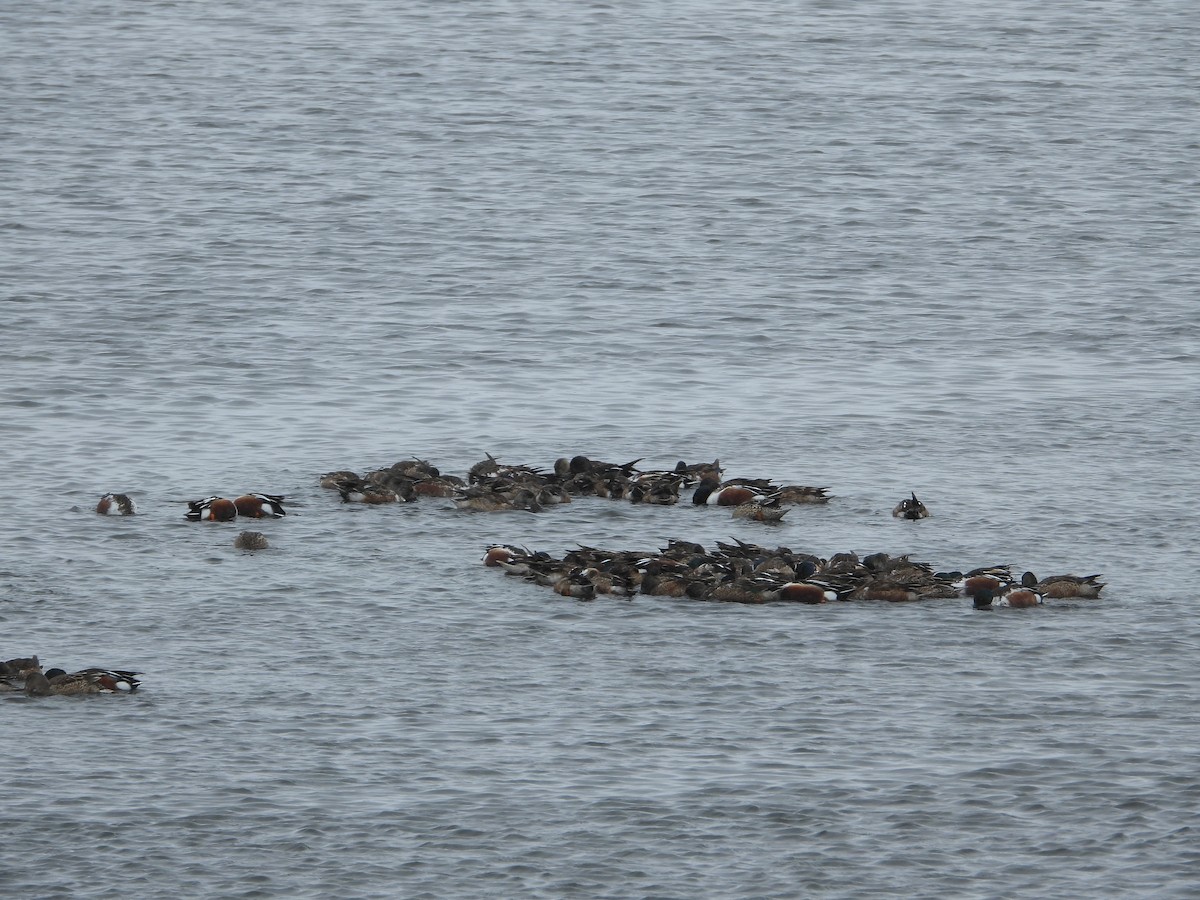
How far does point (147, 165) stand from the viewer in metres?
50.1

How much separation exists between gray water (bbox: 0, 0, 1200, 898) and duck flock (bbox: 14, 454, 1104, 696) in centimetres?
23

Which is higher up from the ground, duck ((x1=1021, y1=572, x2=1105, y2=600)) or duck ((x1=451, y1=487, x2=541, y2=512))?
duck ((x1=451, y1=487, x2=541, y2=512))

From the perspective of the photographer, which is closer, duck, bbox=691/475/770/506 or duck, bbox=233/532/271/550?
duck, bbox=233/532/271/550

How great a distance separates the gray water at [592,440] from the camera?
51.9ft

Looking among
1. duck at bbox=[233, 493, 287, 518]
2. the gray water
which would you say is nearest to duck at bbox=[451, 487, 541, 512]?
the gray water

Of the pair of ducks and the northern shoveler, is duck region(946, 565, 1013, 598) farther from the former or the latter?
the pair of ducks

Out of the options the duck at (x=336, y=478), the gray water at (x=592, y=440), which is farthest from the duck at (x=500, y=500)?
the duck at (x=336, y=478)

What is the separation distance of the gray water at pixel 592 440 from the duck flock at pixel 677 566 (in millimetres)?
232

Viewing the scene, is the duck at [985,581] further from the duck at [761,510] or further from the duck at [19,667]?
the duck at [19,667]

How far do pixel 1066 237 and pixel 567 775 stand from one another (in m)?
29.6

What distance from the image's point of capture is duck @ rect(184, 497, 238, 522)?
77.3 feet

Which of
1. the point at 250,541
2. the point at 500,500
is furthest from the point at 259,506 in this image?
the point at 500,500

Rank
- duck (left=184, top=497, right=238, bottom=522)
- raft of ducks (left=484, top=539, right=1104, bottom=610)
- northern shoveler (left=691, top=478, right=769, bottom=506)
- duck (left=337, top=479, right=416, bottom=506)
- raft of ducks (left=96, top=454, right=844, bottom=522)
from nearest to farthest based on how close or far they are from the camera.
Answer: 1. raft of ducks (left=484, top=539, right=1104, bottom=610)
2. duck (left=184, top=497, right=238, bottom=522)
3. raft of ducks (left=96, top=454, right=844, bottom=522)
4. northern shoveler (left=691, top=478, right=769, bottom=506)
5. duck (left=337, top=479, right=416, bottom=506)

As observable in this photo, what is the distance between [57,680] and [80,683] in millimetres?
200
